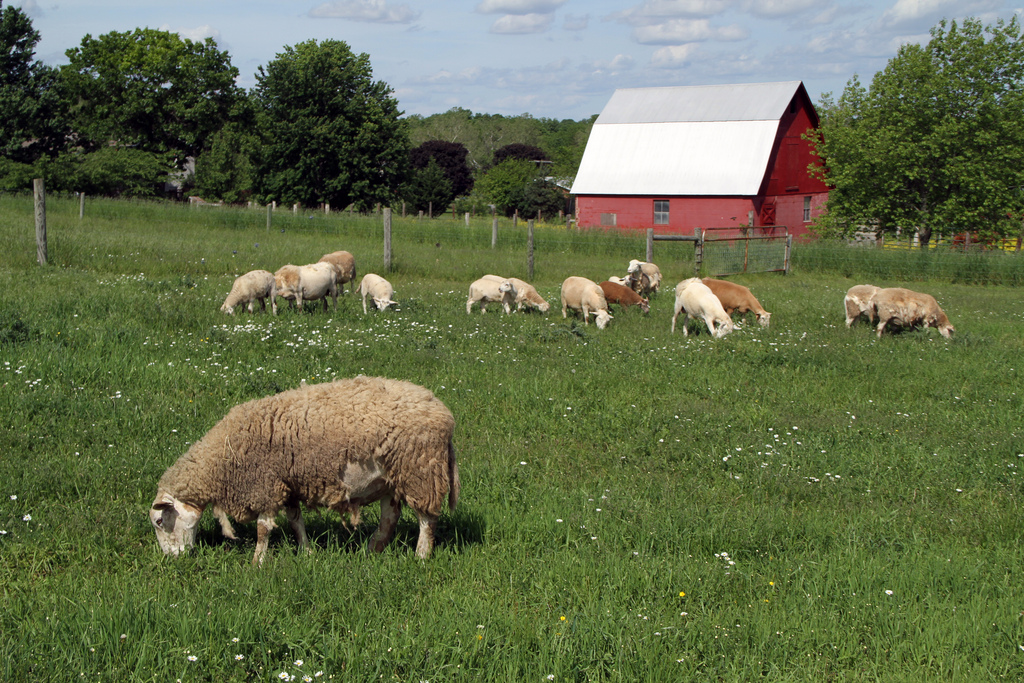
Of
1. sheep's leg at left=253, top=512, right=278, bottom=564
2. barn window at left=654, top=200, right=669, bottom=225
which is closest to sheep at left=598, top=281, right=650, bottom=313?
sheep's leg at left=253, top=512, right=278, bottom=564

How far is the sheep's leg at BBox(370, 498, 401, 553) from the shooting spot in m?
5.32

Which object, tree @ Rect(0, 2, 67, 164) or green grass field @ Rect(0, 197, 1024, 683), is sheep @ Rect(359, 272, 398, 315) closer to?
green grass field @ Rect(0, 197, 1024, 683)

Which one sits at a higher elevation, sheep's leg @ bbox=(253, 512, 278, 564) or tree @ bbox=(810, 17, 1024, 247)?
tree @ bbox=(810, 17, 1024, 247)

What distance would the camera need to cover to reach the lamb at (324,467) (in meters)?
5.10

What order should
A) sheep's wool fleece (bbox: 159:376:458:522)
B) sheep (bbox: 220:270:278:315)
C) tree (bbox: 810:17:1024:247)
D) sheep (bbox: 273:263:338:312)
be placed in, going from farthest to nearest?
tree (bbox: 810:17:1024:247) < sheep (bbox: 273:263:338:312) < sheep (bbox: 220:270:278:315) < sheep's wool fleece (bbox: 159:376:458:522)

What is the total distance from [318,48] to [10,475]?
53318mm

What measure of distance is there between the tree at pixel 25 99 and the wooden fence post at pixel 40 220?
37.2 m

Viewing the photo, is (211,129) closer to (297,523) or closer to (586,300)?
(586,300)

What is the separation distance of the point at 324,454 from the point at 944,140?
34.0 meters

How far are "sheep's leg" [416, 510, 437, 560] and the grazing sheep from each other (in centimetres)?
1195

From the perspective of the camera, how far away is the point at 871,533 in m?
5.75

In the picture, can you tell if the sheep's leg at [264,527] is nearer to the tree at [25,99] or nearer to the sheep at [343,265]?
the sheep at [343,265]

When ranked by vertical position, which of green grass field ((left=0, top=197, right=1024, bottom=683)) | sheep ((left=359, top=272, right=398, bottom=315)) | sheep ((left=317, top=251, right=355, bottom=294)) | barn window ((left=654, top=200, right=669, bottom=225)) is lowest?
green grass field ((left=0, top=197, right=1024, bottom=683))

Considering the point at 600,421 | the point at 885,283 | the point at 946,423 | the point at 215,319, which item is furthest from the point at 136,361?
the point at 885,283
